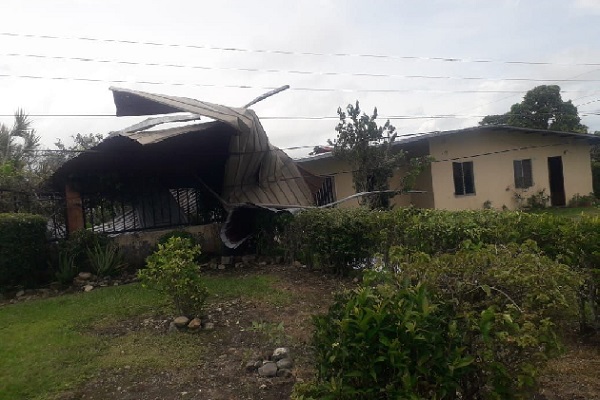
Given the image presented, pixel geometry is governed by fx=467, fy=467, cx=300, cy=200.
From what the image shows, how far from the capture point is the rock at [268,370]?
4234 mm

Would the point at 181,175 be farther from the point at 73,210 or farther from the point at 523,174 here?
the point at 523,174

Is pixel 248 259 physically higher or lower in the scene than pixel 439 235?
lower

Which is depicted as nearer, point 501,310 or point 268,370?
point 501,310

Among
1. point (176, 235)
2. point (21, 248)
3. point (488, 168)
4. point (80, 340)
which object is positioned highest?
point (488, 168)

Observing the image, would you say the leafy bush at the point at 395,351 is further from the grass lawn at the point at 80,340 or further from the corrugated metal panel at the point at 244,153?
the corrugated metal panel at the point at 244,153

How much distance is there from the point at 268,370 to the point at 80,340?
2709mm

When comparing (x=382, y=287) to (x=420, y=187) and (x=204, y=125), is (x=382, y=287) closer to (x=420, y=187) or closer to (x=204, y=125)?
(x=204, y=125)

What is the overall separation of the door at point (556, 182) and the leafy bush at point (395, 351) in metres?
19.6

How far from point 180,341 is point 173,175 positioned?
7.11 meters

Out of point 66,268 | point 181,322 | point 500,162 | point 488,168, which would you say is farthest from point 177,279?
point 500,162

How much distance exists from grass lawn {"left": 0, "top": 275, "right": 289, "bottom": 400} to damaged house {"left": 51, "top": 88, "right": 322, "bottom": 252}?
278 cm

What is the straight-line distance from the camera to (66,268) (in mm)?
9062

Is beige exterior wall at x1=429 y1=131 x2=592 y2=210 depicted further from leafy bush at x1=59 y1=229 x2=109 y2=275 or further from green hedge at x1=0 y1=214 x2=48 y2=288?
green hedge at x1=0 y1=214 x2=48 y2=288

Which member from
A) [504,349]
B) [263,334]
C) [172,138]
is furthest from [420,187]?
[504,349]
